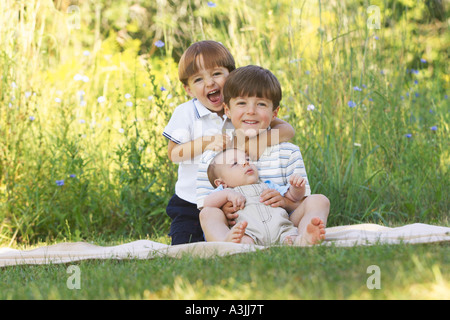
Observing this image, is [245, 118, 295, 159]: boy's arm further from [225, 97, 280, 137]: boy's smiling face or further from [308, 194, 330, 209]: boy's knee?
[308, 194, 330, 209]: boy's knee

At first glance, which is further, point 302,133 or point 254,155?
point 302,133

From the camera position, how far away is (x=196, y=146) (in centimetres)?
358

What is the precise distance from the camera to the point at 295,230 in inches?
127

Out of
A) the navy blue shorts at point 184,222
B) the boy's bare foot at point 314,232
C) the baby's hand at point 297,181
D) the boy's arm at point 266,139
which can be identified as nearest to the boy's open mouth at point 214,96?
the boy's arm at point 266,139

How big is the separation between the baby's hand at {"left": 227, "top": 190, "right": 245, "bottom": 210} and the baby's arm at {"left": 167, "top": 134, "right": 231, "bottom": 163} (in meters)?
0.31

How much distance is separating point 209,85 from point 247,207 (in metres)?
0.83

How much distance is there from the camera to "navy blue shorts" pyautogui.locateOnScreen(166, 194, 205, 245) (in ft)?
12.4

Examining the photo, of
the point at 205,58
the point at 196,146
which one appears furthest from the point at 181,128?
the point at 205,58

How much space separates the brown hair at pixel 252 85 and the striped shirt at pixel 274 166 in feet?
0.95

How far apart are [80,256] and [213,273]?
1071 mm

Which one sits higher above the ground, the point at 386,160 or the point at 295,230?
the point at 386,160

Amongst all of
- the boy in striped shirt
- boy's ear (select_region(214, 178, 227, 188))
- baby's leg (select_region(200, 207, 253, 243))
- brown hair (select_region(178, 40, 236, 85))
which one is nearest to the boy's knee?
the boy in striped shirt
